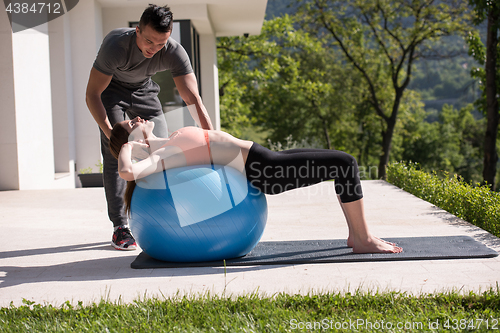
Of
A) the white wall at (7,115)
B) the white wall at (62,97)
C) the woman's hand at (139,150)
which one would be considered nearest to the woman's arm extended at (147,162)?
the woman's hand at (139,150)

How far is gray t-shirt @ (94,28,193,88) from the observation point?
3.29 metres

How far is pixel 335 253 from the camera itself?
321cm

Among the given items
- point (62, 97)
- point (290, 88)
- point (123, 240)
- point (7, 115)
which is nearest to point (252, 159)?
point (123, 240)

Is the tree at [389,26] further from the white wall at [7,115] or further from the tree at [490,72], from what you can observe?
the white wall at [7,115]

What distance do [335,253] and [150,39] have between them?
1.94m

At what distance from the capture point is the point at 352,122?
29.1 m

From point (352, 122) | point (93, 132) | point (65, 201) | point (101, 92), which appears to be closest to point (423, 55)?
point (352, 122)

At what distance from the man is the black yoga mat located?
0.69 metres

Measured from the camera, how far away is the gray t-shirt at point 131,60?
10.8 feet

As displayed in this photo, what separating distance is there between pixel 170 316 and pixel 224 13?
9556 mm

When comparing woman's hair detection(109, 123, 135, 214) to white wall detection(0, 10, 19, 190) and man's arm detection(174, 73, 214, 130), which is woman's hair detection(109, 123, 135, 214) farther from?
white wall detection(0, 10, 19, 190)

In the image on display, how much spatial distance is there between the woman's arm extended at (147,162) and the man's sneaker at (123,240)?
94 cm

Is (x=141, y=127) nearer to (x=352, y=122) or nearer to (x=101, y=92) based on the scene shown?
(x=101, y=92)

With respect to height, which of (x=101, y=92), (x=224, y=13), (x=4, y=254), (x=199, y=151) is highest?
(x=224, y=13)
